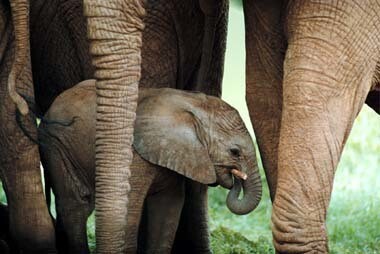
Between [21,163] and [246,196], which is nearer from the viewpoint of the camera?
[246,196]

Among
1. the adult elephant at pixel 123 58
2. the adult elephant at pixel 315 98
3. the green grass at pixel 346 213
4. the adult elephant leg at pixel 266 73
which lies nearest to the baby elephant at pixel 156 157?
the adult elephant leg at pixel 266 73

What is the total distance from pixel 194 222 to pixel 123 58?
1.87m

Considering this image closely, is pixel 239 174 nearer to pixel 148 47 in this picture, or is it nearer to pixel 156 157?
pixel 156 157

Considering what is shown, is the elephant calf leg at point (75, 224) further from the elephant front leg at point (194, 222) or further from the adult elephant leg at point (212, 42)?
the adult elephant leg at point (212, 42)

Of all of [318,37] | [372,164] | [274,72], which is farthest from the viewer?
[372,164]

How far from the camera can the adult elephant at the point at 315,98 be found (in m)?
7.89

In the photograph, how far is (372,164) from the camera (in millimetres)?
12586

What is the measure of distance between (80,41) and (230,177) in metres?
1.03

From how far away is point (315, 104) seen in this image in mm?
7879

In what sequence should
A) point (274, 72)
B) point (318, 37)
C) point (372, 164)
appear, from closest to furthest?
point (318, 37)
point (274, 72)
point (372, 164)

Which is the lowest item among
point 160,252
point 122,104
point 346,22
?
point 160,252

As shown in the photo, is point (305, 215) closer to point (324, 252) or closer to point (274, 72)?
point (324, 252)

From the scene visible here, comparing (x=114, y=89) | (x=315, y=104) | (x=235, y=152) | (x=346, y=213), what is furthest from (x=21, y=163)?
(x=346, y=213)

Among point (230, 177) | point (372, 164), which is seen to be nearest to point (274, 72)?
point (230, 177)
